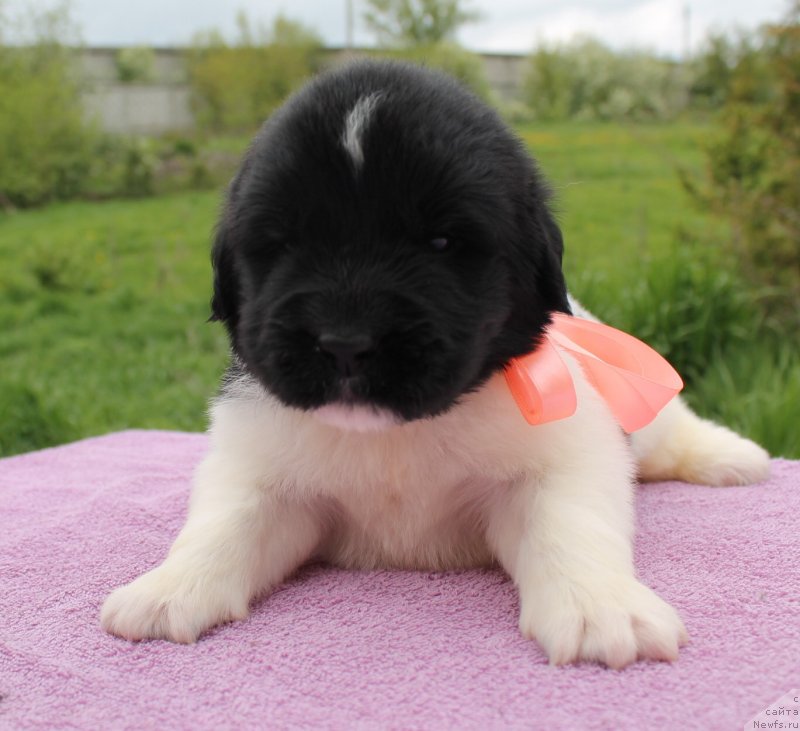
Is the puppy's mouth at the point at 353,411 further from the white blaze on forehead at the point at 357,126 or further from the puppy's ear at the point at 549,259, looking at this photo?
the puppy's ear at the point at 549,259

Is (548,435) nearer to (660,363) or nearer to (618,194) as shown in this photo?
(660,363)

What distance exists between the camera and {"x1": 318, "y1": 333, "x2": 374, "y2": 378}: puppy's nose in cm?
180

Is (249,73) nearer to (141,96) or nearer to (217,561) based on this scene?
(141,96)

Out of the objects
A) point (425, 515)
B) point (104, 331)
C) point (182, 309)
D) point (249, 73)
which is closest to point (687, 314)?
point (425, 515)

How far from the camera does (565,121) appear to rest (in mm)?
24438

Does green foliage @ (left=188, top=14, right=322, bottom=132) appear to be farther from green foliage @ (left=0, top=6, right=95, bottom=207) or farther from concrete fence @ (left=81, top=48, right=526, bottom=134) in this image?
green foliage @ (left=0, top=6, right=95, bottom=207)

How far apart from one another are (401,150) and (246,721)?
125 cm

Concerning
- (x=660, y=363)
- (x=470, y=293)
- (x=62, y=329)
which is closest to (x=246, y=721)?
(x=470, y=293)

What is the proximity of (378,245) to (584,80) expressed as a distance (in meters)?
28.9

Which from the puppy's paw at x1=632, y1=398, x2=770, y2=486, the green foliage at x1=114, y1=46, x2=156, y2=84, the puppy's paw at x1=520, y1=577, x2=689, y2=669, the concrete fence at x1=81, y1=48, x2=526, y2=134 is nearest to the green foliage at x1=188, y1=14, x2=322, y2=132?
the concrete fence at x1=81, y1=48, x2=526, y2=134

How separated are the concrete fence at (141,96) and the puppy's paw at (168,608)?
1933 cm

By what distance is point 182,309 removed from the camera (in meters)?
9.10

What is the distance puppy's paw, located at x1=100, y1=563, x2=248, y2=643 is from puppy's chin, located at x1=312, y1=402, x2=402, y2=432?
567mm

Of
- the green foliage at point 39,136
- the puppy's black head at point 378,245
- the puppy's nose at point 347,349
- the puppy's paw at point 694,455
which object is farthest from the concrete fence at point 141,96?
the puppy's nose at point 347,349
